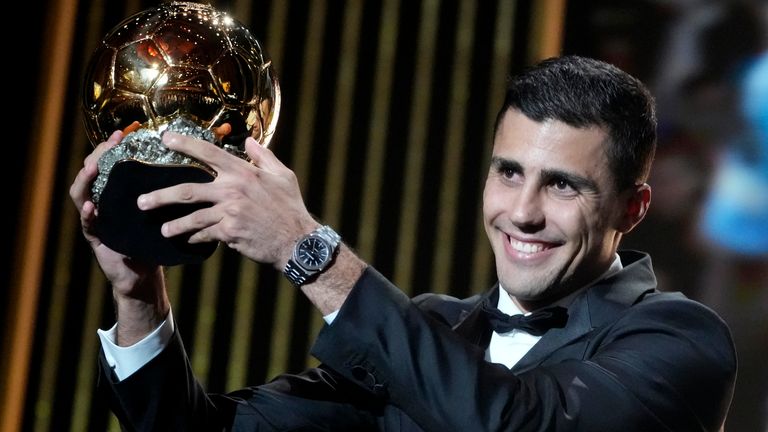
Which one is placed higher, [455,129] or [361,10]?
[361,10]

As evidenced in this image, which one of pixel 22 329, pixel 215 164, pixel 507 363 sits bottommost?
pixel 22 329

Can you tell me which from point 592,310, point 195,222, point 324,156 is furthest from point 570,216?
point 324,156

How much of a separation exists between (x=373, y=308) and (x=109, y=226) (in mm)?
356

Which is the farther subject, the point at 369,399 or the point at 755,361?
the point at 755,361

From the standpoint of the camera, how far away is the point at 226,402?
70.7 inches

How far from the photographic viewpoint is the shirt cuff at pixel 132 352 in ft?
5.46

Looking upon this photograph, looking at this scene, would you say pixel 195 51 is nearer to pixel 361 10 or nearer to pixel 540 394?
pixel 540 394

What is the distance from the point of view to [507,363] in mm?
1814

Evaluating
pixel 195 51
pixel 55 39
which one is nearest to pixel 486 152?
pixel 55 39

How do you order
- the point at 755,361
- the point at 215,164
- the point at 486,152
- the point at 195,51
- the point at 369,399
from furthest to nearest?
1. the point at 486,152
2. the point at 755,361
3. the point at 369,399
4. the point at 195,51
5. the point at 215,164

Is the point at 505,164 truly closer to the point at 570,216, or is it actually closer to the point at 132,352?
the point at 570,216

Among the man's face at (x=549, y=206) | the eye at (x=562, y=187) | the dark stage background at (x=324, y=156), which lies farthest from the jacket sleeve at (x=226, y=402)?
the dark stage background at (x=324, y=156)

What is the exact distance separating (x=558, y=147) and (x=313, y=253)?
50 cm

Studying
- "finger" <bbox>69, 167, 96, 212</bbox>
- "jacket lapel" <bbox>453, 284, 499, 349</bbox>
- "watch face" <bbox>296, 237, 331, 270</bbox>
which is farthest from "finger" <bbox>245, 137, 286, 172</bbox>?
"jacket lapel" <bbox>453, 284, 499, 349</bbox>
